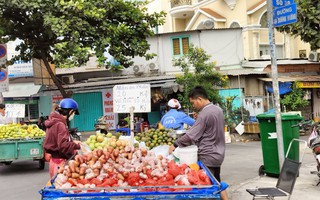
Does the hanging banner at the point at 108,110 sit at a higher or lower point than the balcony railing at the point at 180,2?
lower

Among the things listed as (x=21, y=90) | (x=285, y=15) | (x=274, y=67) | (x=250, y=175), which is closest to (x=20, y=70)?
(x=21, y=90)

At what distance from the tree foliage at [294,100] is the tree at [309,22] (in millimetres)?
9798

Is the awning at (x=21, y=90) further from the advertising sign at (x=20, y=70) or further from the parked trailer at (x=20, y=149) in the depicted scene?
the parked trailer at (x=20, y=149)

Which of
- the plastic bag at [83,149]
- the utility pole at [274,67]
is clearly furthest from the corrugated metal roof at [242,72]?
the plastic bag at [83,149]

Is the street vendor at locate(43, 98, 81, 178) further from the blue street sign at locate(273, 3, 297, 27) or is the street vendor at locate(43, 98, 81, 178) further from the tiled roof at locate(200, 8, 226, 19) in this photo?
the tiled roof at locate(200, 8, 226, 19)

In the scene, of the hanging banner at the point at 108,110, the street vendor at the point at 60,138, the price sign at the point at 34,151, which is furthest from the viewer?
the hanging banner at the point at 108,110

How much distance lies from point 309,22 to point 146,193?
22.8 ft

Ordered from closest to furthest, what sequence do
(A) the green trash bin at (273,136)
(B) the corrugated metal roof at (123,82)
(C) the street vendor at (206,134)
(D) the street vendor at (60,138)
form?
(C) the street vendor at (206,134), (D) the street vendor at (60,138), (A) the green trash bin at (273,136), (B) the corrugated metal roof at (123,82)

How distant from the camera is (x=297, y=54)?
25047 mm

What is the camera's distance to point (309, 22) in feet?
29.6

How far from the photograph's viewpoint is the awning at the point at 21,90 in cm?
2535

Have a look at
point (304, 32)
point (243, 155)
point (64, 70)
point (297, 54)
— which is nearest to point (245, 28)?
point (297, 54)

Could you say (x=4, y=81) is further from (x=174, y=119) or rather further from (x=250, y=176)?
(x=250, y=176)

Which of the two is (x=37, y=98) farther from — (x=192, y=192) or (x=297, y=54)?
(x=192, y=192)
